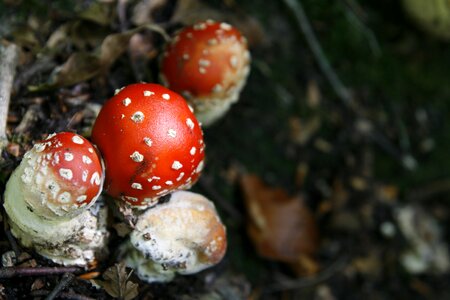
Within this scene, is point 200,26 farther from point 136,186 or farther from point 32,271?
point 32,271

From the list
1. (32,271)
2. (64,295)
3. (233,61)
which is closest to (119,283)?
(64,295)

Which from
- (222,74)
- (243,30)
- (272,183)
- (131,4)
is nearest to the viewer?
(222,74)

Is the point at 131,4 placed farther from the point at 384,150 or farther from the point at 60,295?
the point at 384,150

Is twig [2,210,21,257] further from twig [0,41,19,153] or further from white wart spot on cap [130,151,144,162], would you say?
white wart spot on cap [130,151,144,162]

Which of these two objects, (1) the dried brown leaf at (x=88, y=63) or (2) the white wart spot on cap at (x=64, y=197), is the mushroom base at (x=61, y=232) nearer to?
(2) the white wart spot on cap at (x=64, y=197)

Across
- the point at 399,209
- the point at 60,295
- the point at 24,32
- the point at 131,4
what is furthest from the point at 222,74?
the point at 399,209

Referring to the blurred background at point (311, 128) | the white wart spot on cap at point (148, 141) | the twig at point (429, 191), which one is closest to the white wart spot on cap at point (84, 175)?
the white wart spot on cap at point (148, 141)

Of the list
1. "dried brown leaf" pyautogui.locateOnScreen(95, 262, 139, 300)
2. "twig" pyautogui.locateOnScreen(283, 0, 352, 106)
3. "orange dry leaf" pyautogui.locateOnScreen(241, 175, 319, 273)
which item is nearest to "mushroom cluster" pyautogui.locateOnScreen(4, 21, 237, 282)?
"dried brown leaf" pyautogui.locateOnScreen(95, 262, 139, 300)
